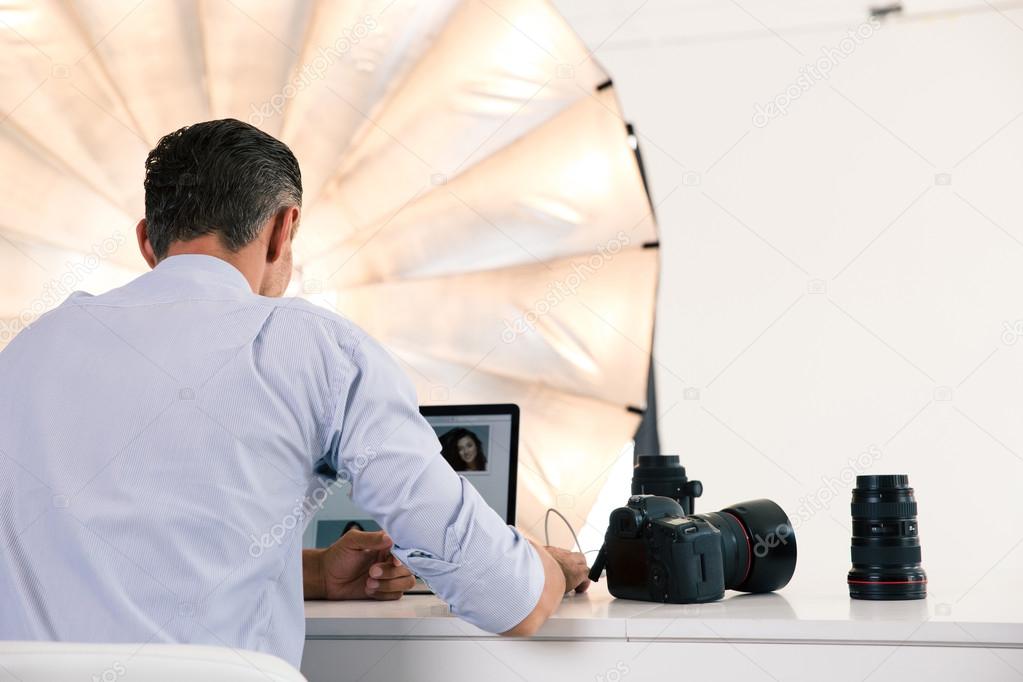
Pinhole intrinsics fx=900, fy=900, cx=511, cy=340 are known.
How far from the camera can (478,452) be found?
1431 mm

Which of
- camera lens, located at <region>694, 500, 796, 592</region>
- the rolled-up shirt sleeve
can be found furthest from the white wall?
the rolled-up shirt sleeve

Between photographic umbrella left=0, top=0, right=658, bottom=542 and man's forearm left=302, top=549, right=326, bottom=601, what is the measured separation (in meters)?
0.61

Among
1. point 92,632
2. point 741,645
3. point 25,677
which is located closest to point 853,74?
point 741,645

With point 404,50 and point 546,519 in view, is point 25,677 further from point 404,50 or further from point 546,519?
point 404,50

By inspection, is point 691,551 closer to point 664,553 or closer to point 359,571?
point 664,553

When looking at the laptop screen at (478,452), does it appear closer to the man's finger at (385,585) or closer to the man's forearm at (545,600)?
the man's finger at (385,585)

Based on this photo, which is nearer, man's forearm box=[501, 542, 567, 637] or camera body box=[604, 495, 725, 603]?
man's forearm box=[501, 542, 567, 637]

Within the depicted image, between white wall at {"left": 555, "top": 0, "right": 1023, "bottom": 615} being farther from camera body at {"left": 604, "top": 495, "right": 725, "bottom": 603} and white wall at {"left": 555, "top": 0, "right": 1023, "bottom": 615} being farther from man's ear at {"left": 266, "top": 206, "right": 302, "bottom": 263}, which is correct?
man's ear at {"left": 266, "top": 206, "right": 302, "bottom": 263}

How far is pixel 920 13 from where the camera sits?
1.89 m

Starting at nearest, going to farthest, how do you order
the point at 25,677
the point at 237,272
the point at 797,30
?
the point at 25,677
the point at 237,272
the point at 797,30

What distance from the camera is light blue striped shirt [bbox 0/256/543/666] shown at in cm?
80

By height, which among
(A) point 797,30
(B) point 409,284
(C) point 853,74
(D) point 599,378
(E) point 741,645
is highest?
(A) point 797,30

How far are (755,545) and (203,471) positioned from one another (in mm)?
700

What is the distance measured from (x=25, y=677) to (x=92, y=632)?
0.37 metres
